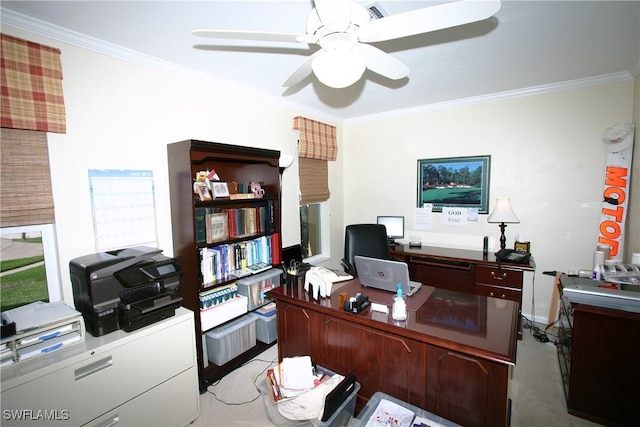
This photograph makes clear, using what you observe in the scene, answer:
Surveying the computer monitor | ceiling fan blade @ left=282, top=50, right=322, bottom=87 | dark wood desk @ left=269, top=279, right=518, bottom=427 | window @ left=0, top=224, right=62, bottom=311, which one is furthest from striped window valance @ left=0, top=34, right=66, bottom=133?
the computer monitor

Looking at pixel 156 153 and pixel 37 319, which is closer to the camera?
pixel 37 319

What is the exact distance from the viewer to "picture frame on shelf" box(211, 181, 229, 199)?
2352 mm

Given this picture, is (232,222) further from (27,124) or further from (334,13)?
(334,13)

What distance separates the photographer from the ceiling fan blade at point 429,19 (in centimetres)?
106

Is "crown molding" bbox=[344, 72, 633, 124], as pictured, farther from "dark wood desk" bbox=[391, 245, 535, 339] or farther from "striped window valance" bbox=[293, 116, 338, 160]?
"dark wood desk" bbox=[391, 245, 535, 339]

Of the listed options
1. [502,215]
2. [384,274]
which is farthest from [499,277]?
[384,274]

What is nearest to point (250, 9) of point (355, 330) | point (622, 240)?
point (355, 330)

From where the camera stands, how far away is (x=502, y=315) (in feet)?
5.63

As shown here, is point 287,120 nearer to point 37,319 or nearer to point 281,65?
point 281,65

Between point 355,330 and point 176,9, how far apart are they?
2165mm

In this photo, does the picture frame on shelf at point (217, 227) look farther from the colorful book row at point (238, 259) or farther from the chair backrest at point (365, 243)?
the chair backrest at point (365, 243)

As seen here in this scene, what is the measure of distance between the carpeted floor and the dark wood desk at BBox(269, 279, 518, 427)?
0.43m

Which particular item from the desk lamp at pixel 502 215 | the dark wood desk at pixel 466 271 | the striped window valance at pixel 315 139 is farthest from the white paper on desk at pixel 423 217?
the striped window valance at pixel 315 139

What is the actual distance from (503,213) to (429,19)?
2.52m
